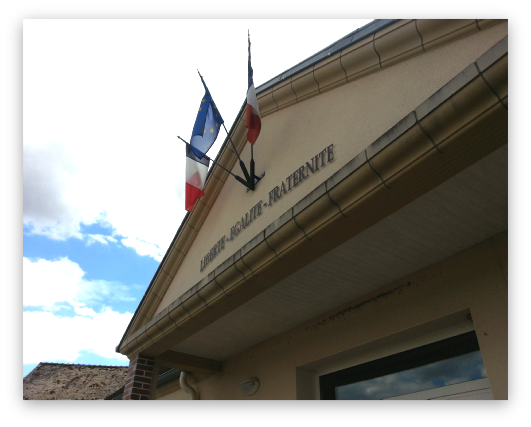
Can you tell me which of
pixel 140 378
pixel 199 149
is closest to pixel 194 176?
pixel 199 149

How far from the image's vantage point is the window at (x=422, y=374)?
3930 millimetres

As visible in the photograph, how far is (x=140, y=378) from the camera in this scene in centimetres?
573

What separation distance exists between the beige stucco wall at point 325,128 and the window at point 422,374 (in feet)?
6.48

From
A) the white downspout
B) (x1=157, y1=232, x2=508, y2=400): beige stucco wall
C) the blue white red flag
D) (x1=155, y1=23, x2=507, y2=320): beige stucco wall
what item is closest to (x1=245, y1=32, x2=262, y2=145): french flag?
(x1=155, y1=23, x2=507, y2=320): beige stucco wall

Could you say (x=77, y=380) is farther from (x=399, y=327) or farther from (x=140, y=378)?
(x=399, y=327)

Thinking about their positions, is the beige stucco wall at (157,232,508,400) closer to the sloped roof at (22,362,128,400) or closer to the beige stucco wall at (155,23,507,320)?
the beige stucco wall at (155,23,507,320)

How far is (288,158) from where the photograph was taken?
5.18m

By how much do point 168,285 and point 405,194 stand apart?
17.1ft

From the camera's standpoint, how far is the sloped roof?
42.9 ft

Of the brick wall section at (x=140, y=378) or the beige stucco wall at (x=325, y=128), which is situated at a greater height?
the beige stucco wall at (x=325, y=128)

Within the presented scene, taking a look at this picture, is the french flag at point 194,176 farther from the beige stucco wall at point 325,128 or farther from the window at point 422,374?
the window at point 422,374

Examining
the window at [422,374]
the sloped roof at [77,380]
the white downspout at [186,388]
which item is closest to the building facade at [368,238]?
the window at [422,374]

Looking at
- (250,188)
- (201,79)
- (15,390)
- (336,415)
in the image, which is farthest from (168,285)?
(336,415)

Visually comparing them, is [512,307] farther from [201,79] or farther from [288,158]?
[201,79]
